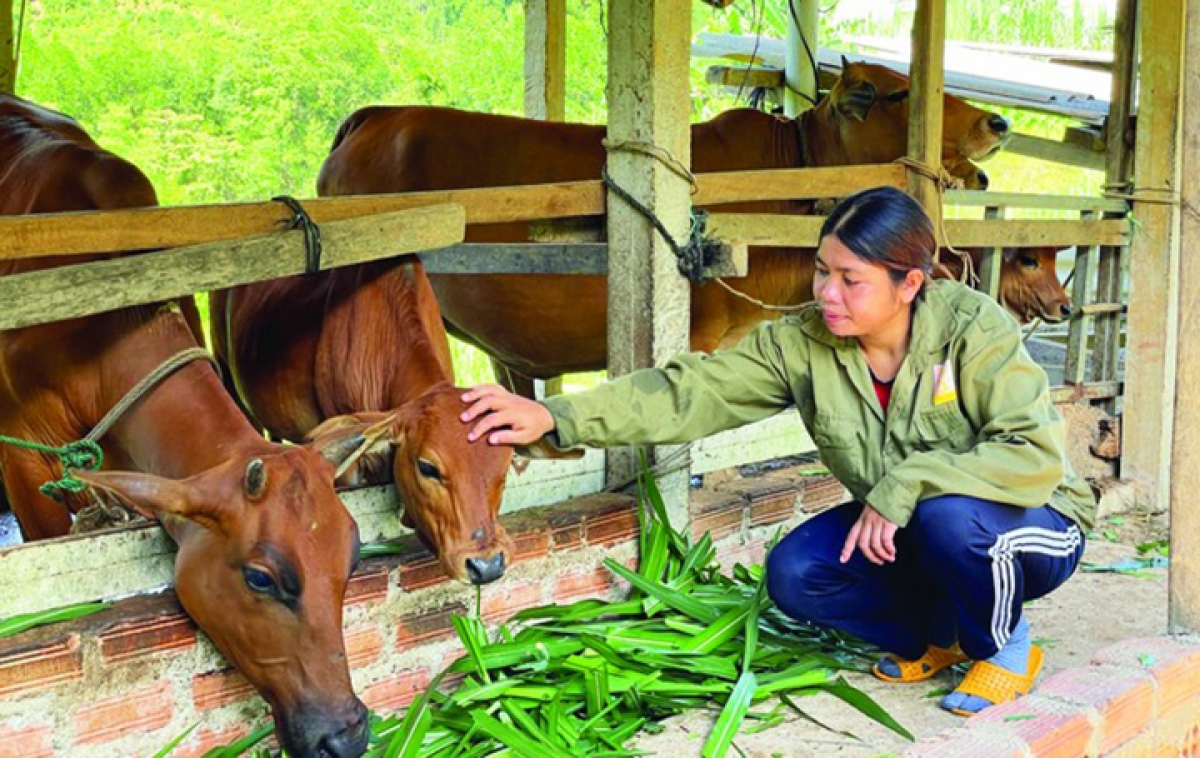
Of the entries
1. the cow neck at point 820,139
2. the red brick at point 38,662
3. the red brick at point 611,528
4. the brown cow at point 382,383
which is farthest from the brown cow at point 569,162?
the red brick at point 38,662

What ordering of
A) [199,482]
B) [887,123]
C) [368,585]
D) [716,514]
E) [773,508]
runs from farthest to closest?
[887,123]
[773,508]
[716,514]
[368,585]
[199,482]

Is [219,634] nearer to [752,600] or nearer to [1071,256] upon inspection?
[752,600]

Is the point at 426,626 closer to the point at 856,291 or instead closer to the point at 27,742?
the point at 27,742

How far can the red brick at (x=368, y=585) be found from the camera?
376 cm

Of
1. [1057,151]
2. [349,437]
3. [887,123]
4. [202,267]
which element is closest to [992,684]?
[349,437]

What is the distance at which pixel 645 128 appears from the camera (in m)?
4.59

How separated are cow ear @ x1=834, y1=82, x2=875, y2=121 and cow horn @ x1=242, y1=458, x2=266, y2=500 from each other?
4.57 m

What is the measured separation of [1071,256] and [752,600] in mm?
8812

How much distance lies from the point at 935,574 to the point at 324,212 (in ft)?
6.76

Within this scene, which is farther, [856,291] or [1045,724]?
[856,291]

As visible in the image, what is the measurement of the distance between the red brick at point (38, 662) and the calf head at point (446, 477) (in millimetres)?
893

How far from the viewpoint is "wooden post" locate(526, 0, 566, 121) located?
7.33m

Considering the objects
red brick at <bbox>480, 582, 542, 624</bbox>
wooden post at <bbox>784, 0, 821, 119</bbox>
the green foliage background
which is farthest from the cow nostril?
the green foliage background

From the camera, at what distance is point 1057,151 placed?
8.44 meters
